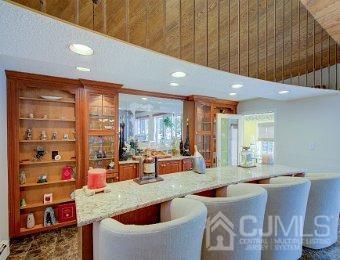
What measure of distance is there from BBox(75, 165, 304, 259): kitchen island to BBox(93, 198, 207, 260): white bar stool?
24cm

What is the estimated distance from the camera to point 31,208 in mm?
2928

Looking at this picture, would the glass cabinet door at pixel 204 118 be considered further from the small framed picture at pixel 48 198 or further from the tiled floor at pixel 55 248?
the small framed picture at pixel 48 198

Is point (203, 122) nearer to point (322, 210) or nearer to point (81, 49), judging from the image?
point (322, 210)

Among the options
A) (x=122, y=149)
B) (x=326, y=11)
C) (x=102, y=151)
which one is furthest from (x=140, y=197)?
(x=326, y=11)

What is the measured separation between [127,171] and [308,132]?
11.1 ft

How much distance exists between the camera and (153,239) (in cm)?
98

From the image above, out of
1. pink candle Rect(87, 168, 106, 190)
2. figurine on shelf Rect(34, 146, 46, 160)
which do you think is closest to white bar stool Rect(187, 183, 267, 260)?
pink candle Rect(87, 168, 106, 190)

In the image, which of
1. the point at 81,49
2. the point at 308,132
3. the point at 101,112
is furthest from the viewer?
the point at 308,132

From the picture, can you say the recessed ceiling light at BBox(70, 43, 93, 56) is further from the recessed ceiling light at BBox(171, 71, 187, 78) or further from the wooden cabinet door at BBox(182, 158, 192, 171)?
the wooden cabinet door at BBox(182, 158, 192, 171)

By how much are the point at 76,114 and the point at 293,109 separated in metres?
3.99

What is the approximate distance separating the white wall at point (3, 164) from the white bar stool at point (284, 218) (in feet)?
9.54

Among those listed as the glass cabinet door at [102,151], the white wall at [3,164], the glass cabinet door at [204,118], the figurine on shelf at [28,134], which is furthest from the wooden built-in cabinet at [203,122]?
the white wall at [3,164]

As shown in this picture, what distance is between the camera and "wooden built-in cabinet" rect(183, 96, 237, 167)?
448 centimetres

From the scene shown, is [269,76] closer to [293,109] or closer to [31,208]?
[293,109]
